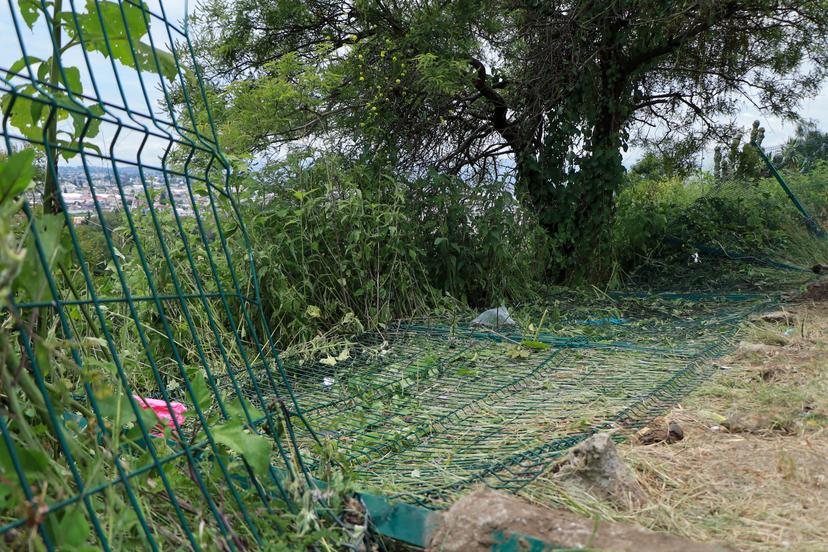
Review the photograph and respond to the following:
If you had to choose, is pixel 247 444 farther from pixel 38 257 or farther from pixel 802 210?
pixel 802 210

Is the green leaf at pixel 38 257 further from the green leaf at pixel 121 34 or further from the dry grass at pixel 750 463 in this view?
the dry grass at pixel 750 463

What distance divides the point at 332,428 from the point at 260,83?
3735mm

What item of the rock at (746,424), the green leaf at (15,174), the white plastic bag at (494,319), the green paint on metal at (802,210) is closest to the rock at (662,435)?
the rock at (746,424)

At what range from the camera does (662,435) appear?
2422mm

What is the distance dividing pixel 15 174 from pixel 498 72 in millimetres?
6228

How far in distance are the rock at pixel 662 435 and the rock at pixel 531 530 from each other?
2.48 feet

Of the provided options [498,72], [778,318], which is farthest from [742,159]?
[778,318]

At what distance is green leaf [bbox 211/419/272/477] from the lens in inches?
59.1

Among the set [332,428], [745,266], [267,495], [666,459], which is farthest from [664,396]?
[745,266]

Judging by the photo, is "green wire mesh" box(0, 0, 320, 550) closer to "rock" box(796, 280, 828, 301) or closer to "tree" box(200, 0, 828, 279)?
"tree" box(200, 0, 828, 279)

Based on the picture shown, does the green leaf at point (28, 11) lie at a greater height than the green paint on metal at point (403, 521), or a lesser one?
greater

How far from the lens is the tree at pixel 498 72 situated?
5.75 meters

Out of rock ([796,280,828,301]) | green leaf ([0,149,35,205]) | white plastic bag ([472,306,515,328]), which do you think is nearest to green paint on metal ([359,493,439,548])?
green leaf ([0,149,35,205])

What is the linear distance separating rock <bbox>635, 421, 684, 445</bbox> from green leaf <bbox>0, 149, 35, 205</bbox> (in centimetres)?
203
